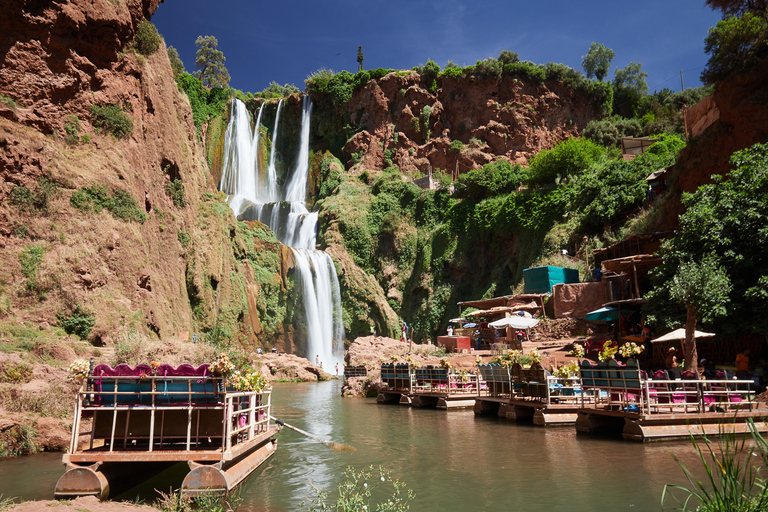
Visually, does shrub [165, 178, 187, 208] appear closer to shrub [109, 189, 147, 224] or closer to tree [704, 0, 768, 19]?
shrub [109, 189, 147, 224]

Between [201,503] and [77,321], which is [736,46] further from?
[77,321]

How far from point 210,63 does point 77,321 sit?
55724 mm

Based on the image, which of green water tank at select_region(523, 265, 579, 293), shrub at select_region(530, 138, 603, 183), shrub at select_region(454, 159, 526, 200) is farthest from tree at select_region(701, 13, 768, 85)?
shrub at select_region(454, 159, 526, 200)

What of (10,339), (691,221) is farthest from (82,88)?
(691,221)

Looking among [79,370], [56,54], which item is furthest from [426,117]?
[79,370]

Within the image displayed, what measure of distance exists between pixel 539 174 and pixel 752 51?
1983cm

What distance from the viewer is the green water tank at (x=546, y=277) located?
97.3 feet

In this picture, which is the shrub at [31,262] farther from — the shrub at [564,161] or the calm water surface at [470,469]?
the shrub at [564,161]

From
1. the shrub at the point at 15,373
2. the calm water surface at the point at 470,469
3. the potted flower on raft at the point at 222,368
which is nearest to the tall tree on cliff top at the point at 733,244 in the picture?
the calm water surface at the point at 470,469

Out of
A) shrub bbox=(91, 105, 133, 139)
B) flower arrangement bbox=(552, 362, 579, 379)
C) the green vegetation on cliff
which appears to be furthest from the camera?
the green vegetation on cliff

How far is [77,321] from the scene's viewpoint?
58.3 feet

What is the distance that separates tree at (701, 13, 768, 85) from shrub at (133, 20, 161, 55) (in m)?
27.0

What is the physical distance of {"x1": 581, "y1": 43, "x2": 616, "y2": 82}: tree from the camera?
2346 inches

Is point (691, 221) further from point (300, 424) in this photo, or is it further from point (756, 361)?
point (300, 424)
